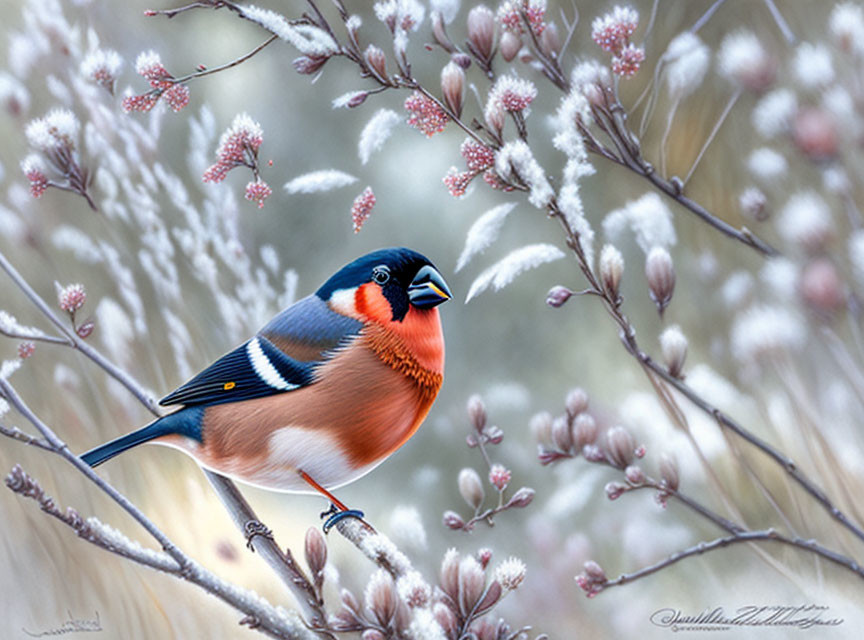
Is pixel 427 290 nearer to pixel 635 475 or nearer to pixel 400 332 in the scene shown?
pixel 400 332

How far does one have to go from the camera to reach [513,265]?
917 mm

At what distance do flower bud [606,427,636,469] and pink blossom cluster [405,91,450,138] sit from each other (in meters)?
0.41

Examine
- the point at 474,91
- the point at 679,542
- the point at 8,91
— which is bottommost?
the point at 679,542

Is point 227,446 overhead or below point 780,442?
overhead

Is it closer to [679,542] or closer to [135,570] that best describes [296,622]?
[135,570]

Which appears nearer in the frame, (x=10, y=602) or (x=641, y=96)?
(x=641, y=96)

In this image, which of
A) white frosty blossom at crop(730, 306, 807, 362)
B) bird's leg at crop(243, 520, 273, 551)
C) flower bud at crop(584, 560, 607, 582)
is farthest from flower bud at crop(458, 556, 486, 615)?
white frosty blossom at crop(730, 306, 807, 362)

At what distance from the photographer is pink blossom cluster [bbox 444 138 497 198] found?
3.02ft

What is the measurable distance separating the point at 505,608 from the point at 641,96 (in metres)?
0.61

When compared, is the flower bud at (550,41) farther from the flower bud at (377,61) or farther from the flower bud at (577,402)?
the flower bud at (577,402)

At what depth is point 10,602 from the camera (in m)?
1.04

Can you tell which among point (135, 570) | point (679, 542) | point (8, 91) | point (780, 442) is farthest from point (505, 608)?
point (8, 91)
